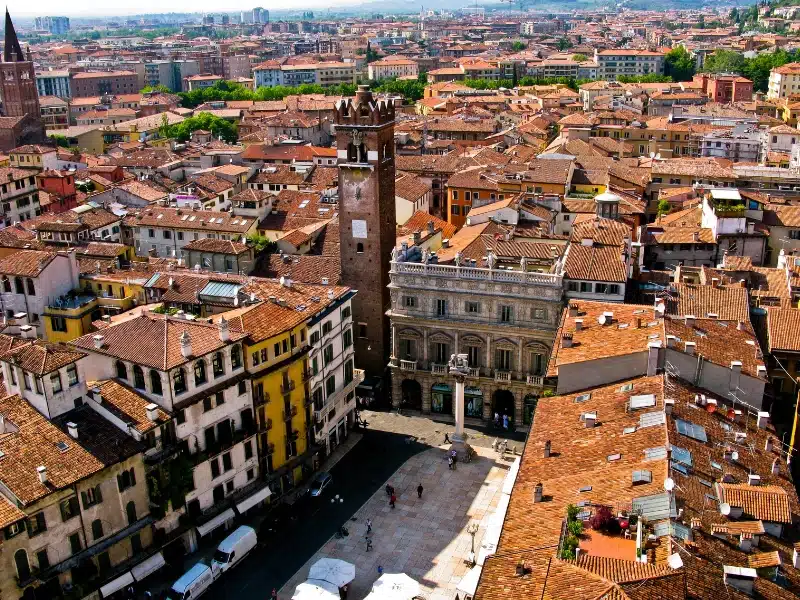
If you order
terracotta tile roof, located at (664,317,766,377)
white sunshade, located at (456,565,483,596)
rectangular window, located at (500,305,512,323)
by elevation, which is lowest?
white sunshade, located at (456,565,483,596)

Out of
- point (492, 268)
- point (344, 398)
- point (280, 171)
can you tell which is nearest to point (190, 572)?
point (344, 398)

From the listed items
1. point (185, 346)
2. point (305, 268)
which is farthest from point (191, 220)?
point (185, 346)

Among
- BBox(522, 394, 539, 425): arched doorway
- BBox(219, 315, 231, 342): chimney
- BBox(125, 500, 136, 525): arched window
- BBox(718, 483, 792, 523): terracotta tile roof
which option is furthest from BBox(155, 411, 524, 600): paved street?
BBox(718, 483, 792, 523): terracotta tile roof

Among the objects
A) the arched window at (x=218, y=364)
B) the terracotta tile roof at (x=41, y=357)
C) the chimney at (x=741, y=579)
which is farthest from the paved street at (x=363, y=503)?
the chimney at (x=741, y=579)

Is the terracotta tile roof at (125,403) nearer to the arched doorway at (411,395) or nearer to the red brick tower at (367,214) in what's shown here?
the arched doorway at (411,395)

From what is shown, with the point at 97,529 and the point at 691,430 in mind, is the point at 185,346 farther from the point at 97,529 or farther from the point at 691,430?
the point at 691,430

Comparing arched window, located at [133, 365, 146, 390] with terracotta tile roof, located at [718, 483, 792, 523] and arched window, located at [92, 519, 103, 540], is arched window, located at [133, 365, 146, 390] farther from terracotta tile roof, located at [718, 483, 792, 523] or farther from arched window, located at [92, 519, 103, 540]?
terracotta tile roof, located at [718, 483, 792, 523]
